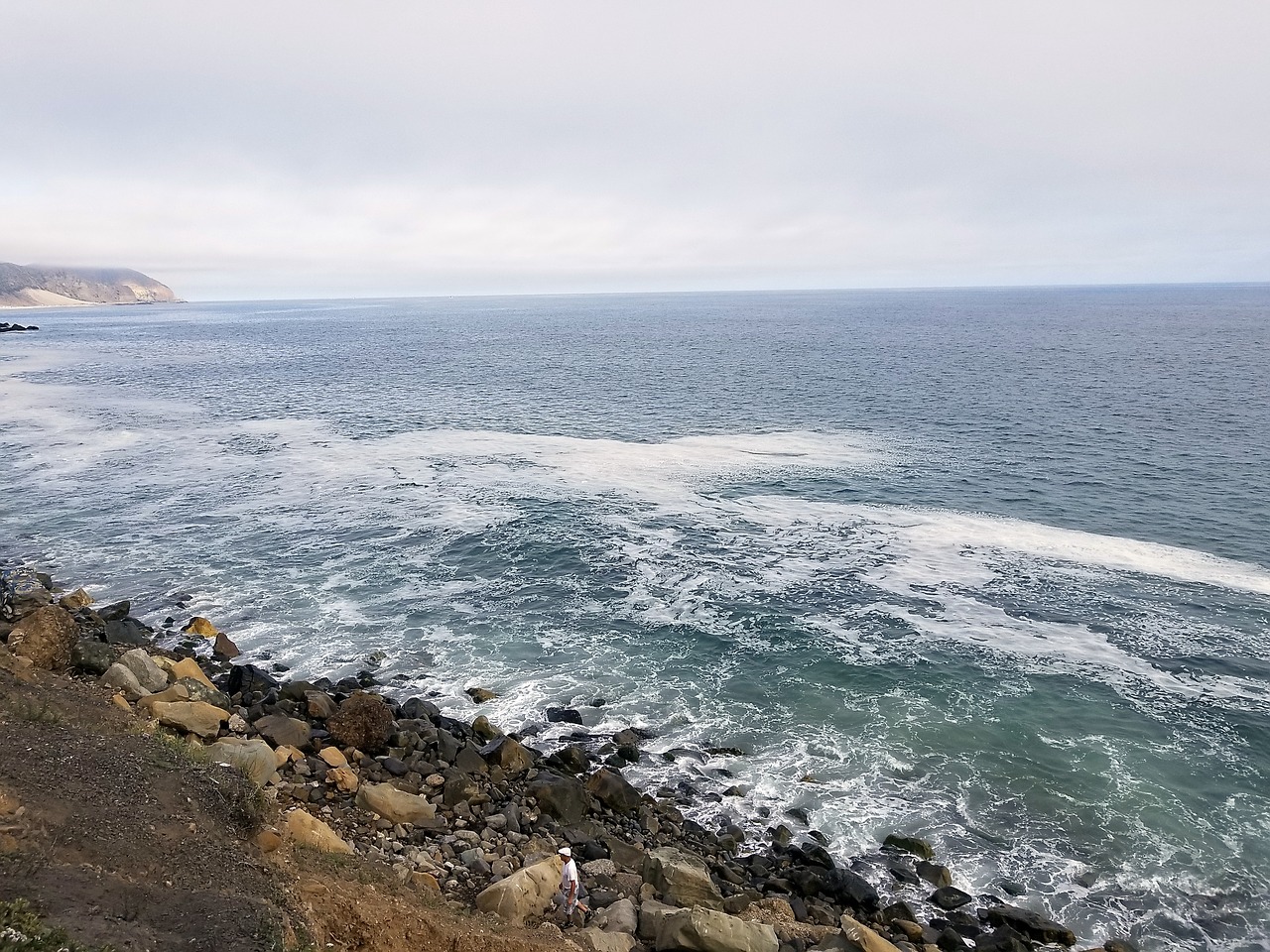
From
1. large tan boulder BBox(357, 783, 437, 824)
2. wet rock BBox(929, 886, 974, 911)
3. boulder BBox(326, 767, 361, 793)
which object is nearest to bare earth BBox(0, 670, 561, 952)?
large tan boulder BBox(357, 783, 437, 824)

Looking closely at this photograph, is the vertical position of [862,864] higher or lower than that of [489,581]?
lower

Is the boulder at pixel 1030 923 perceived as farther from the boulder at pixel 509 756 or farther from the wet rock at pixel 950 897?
the boulder at pixel 509 756

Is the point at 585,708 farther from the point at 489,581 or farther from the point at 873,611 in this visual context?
the point at 873,611

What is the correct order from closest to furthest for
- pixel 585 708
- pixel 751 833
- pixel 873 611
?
1. pixel 751 833
2. pixel 585 708
3. pixel 873 611

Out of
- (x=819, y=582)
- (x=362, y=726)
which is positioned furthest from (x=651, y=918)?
(x=819, y=582)

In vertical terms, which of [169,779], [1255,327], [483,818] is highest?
[1255,327]

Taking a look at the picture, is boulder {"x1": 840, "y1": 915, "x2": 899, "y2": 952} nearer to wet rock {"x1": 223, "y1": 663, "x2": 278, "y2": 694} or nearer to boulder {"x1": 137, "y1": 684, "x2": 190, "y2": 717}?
boulder {"x1": 137, "y1": 684, "x2": 190, "y2": 717}

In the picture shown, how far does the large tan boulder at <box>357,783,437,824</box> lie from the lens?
56.2ft

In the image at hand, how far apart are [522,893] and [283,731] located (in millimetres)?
9154

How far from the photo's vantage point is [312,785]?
17656 mm

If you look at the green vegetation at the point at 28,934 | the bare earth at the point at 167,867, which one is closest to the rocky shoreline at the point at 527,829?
the bare earth at the point at 167,867

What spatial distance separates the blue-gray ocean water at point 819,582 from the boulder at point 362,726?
13.5ft

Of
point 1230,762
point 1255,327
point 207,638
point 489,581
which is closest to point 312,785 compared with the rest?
point 207,638

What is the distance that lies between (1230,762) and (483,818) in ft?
67.8
